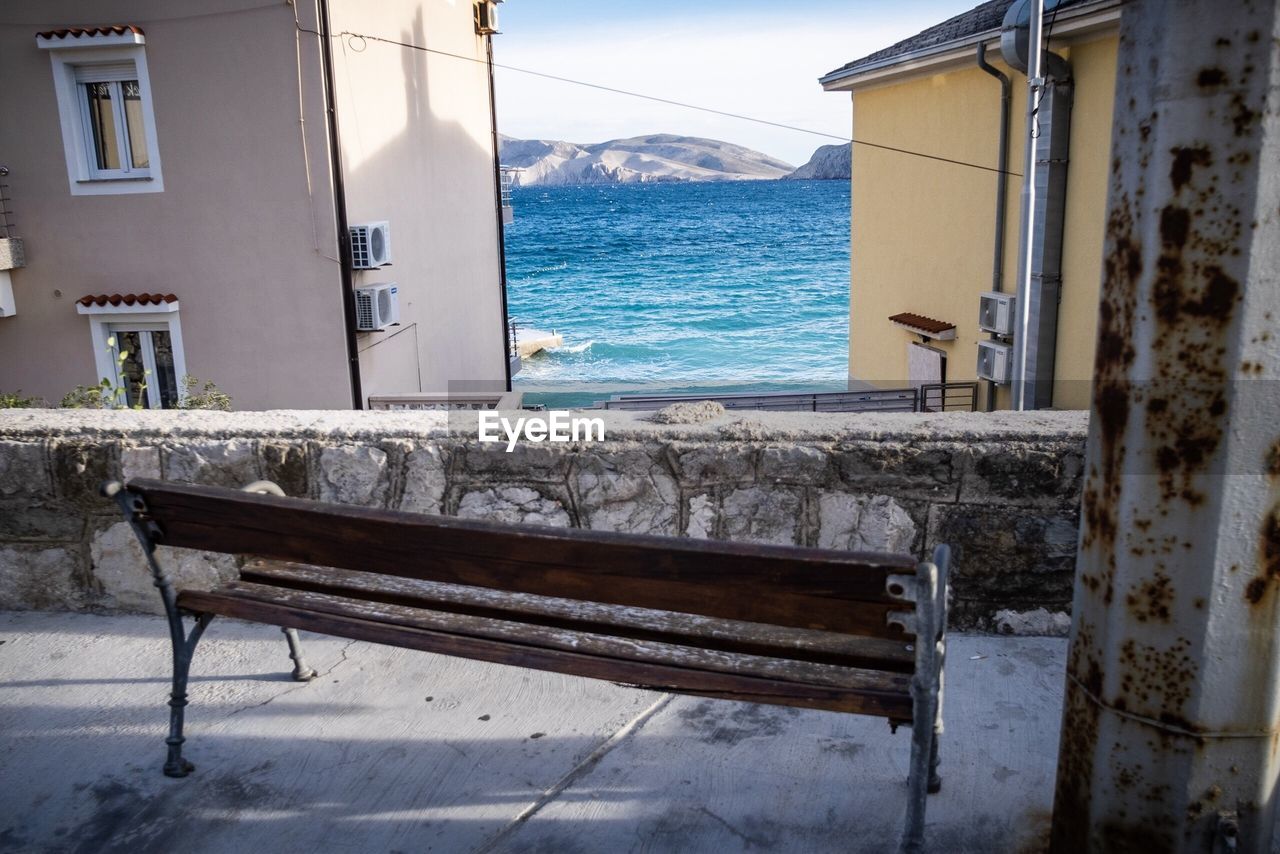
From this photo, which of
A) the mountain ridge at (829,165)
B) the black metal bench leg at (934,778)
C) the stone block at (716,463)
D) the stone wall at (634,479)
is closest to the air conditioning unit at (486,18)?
the stone wall at (634,479)

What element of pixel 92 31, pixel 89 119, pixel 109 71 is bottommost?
pixel 89 119

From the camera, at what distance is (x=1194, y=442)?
64.0 inches

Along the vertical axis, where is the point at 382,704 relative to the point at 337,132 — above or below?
below

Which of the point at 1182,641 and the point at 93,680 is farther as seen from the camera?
the point at 93,680

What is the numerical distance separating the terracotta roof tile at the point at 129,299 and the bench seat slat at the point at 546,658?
30.7ft

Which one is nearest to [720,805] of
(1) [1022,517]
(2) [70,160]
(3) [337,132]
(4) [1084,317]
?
(1) [1022,517]

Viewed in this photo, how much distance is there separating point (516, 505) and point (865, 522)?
104 centimetres

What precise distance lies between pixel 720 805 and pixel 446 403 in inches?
348

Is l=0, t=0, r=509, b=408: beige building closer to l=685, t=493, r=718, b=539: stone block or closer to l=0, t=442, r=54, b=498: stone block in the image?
l=0, t=442, r=54, b=498: stone block

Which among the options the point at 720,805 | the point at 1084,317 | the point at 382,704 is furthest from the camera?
the point at 1084,317

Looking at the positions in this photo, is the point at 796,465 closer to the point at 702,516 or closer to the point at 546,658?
the point at 702,516

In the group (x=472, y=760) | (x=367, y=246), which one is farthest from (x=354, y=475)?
(x=367, y=246)

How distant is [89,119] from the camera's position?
10836 millimetres

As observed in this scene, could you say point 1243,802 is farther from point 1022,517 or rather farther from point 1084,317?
point 1084,317
